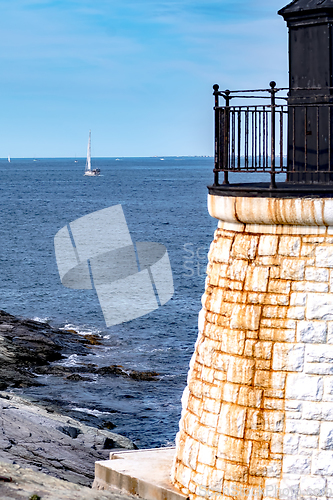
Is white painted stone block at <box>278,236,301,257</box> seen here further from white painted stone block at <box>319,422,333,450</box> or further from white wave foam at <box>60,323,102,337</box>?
white wave foam at <box>60,323,102,337</box>

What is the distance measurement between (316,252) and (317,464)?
2.14 meters

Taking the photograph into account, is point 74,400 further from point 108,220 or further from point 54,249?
point 108,220

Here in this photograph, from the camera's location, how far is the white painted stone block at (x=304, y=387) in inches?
306

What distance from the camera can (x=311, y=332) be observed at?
7801 mm

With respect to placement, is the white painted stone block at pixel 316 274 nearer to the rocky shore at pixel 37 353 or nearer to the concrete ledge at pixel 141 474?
the concrete ledge at pixel 141 474

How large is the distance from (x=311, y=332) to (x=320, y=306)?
28 cm

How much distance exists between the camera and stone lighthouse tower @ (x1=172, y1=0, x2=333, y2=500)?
307 inches

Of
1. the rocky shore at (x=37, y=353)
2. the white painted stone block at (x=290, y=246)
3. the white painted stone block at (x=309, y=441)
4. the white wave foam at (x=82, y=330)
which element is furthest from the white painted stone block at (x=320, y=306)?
the white wave foam at (x=82, y=330)

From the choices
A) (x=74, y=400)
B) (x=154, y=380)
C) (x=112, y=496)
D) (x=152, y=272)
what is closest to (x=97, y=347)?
(x=154, y=380)

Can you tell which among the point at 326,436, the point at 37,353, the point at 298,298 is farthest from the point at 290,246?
the point at 37,353

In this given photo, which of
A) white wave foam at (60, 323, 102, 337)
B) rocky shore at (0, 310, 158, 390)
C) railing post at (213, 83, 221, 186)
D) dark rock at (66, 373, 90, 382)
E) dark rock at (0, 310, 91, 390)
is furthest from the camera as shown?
white wave foam at (60, 323, 102, 337)

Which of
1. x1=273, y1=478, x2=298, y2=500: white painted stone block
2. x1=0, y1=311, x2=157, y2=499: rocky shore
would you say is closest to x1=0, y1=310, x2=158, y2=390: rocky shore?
x1=0, y1=311, x2=157, y2=499: rocky shore

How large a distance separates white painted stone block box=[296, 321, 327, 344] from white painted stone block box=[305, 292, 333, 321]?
71 millimetres

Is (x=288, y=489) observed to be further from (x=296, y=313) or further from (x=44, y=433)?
(x=44, y=433)
